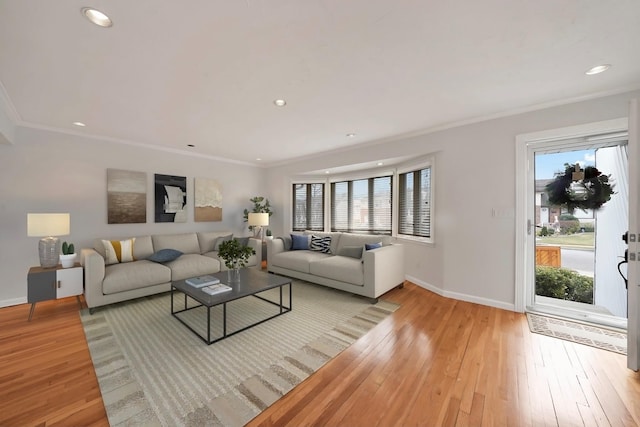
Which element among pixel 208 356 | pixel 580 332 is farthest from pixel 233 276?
pixel 580 332

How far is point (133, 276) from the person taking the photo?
312cm

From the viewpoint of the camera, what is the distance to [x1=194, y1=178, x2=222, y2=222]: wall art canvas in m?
4.89

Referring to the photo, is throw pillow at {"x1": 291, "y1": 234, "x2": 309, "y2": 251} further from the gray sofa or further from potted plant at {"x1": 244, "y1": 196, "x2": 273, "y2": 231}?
potted plant at {"x1": 244, "y1": 196, "x2": 273, "y2": 231}

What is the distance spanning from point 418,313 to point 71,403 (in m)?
3.13

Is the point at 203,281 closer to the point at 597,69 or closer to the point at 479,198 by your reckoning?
the point at 479,198

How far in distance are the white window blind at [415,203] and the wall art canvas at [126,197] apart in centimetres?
460

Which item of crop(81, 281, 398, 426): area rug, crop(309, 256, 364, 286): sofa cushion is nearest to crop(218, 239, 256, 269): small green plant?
crop(81, 281, 398, 426): area rug

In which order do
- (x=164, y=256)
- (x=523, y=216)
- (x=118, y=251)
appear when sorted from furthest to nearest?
1. (x=164, y=256)
2. (x=118, y=251)
3. (x=523, y=216)

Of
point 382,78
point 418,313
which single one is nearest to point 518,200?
point 418,313

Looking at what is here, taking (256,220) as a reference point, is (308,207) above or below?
above

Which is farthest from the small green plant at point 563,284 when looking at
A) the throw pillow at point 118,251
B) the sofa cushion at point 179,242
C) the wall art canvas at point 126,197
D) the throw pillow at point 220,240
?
the wall art canvas at point 126,197

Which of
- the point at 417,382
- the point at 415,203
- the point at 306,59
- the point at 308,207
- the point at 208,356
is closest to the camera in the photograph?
the point at 417,382

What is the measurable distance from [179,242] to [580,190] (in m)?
5.75

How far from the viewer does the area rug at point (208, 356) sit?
152 cm
